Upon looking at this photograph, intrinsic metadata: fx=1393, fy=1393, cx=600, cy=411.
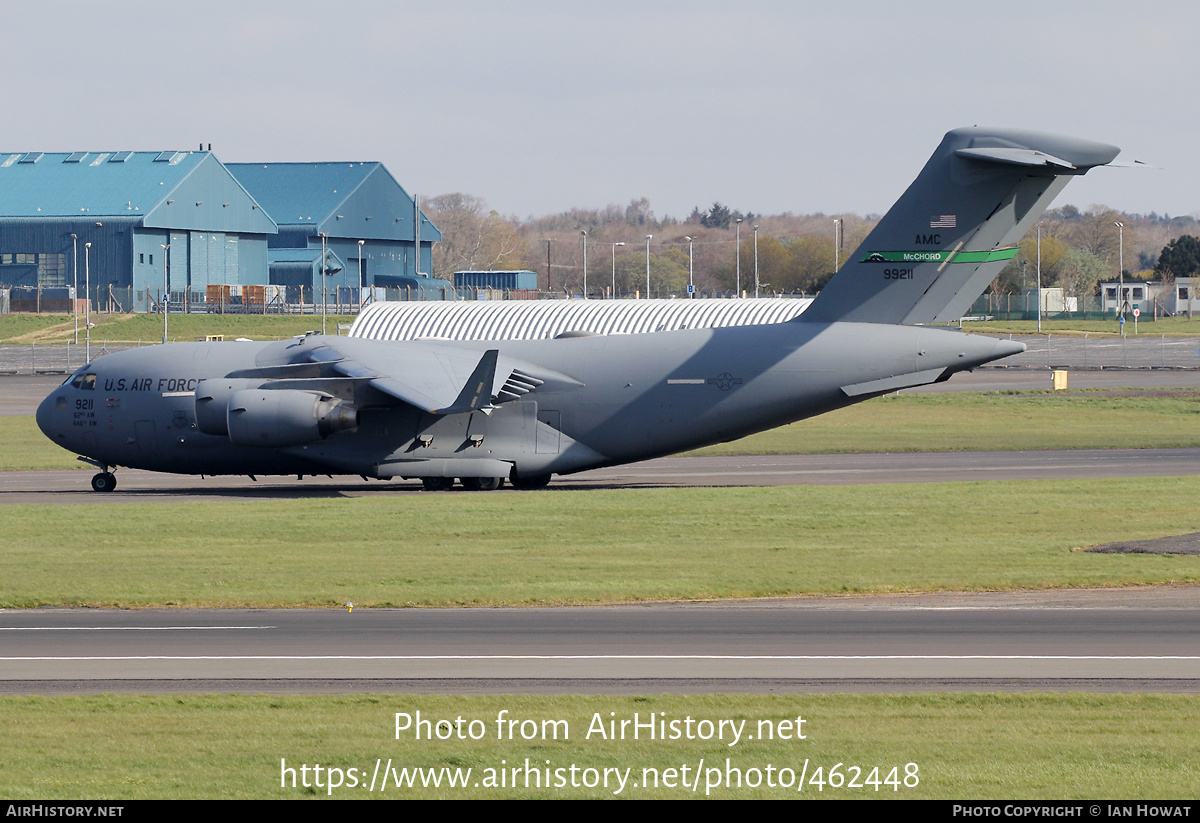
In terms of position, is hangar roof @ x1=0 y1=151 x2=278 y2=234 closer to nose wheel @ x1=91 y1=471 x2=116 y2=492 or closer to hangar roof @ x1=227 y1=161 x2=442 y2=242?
hangar roof @ x1=227 y1=161 x2=442 y2=242

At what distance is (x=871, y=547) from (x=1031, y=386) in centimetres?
5493

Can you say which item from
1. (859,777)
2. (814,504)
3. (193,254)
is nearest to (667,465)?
(814,504)

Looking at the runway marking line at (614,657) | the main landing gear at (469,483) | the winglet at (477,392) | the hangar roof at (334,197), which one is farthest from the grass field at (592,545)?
the hangar roof at (334,197)

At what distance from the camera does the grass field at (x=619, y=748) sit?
10.6m

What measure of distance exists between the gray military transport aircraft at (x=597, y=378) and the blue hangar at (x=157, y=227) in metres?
88.6

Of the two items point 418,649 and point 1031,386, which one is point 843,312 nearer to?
point 418,649

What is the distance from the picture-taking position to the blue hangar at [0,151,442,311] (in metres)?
126

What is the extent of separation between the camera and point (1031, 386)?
76.1 metres

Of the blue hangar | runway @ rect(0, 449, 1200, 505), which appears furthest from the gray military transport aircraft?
the blue hangar

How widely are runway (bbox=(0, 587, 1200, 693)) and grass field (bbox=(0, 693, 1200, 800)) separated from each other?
35.1 inches

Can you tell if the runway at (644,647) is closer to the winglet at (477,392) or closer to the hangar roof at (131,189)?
the winglet at (477,392)

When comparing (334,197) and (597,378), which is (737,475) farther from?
(334,197)

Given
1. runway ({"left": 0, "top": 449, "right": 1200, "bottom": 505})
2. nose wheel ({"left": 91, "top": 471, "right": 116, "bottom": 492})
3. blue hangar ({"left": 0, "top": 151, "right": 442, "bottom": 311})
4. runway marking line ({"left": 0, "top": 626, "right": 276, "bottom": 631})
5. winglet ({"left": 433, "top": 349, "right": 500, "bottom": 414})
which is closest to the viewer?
runway marking line ({"left": 0, "top": 626, "right": 276, "bottom": 631})

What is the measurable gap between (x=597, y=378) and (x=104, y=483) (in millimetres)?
13716
